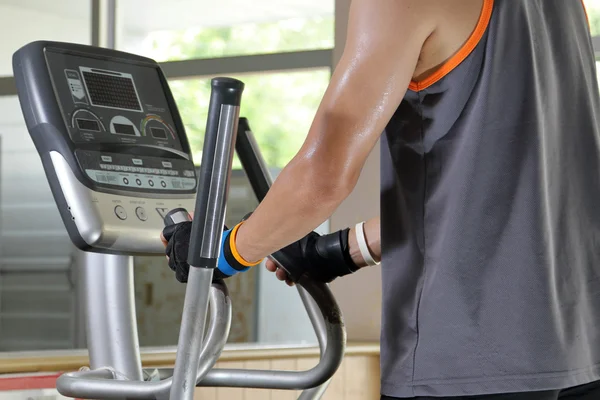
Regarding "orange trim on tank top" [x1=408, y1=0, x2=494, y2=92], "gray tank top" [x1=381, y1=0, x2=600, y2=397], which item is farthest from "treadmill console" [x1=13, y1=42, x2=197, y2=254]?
"orange trim on tank top" [x1=408, y1=0, x2=494, y2=92]

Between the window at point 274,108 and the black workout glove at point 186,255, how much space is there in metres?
3.81

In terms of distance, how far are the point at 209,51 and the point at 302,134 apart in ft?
3.21

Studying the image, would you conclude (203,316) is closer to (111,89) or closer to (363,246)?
(363,246)

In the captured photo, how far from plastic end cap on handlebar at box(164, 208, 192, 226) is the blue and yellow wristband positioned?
0.16 m

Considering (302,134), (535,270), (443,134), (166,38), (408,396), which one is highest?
→ (166,38)

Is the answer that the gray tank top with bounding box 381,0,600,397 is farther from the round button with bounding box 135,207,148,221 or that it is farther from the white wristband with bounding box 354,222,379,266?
the round button with bounding box 135,207,148,221

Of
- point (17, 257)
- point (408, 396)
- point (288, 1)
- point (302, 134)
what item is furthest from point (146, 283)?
point (408, 396)

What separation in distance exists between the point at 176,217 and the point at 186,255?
0.55 feet

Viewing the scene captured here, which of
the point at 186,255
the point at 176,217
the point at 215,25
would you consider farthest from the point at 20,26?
the point at 186,255

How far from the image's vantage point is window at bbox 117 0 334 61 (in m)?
4.78

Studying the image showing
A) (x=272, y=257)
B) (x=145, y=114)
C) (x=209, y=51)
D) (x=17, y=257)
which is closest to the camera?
(x=272, y=257)

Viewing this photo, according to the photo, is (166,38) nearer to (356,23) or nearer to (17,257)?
(17,257)

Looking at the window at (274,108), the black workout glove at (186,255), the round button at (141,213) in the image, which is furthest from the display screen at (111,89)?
the window at (274,108)

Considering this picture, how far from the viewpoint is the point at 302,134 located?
5.57 metres
